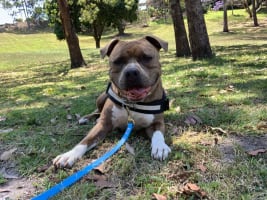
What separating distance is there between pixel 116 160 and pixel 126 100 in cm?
70

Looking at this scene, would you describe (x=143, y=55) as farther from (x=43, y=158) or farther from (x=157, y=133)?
(x=43, y=158)

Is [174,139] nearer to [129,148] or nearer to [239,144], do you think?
[129,148]

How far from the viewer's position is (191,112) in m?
4.62

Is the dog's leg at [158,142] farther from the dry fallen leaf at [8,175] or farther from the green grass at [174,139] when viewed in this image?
the dry fallen leaf at [8,175]

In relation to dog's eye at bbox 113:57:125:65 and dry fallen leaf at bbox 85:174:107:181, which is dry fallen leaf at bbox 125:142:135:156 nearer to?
dry fallen leaf at bbox 85:174:107:181

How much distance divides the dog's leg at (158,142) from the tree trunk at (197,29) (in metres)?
6.30

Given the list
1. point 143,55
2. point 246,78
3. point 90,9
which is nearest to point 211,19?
point 90,9

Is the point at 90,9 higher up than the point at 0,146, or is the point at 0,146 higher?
the point at 90,9

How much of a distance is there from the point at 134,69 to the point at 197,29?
260 inches

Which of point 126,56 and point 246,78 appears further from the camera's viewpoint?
point 246,78

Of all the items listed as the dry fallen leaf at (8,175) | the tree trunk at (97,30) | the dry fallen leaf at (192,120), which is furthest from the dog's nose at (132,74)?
the tree trunk at (97,30)

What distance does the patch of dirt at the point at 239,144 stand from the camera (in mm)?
3229

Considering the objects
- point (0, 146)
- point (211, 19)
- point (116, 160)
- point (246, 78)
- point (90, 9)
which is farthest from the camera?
point (211, 19)

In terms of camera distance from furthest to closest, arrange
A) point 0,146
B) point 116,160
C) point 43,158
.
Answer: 1. point 0,146
2. point 43,158
3. point 116,160
